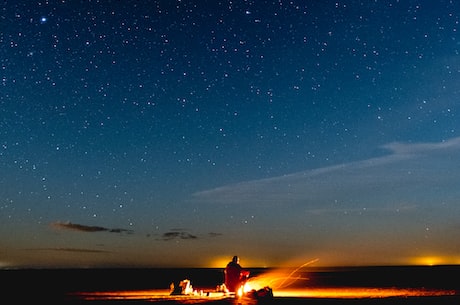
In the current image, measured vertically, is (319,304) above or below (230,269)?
below

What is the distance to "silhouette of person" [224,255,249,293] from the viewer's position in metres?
21.3

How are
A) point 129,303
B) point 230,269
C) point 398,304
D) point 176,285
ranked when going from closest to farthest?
point 398,304
point 129,303
point 230,269
point 176,285

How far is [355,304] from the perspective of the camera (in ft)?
59.5

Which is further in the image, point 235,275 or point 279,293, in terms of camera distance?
point 279,293

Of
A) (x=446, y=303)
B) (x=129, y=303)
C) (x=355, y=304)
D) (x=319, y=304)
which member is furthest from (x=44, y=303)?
(x=446, y=303)

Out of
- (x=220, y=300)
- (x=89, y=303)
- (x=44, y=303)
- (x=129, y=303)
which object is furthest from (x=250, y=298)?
(x=44, y=303)

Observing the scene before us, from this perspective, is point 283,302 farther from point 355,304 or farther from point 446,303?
point 446,303

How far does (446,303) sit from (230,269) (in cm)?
821

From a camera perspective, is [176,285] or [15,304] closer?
[15,304]

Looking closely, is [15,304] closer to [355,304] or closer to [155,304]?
[155,304]

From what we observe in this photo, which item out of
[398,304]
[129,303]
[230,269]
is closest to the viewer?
[398,304]

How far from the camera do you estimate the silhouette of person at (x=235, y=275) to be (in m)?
21.3

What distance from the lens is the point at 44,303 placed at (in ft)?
64.0

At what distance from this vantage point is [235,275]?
21328 mm
